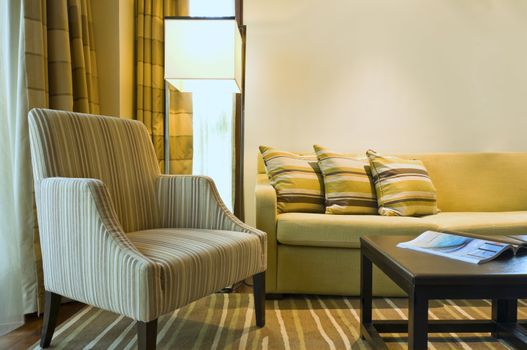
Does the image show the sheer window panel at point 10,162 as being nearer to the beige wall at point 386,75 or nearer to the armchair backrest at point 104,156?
the armchair backrest at point 104,156

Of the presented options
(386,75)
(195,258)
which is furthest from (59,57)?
(386,75)

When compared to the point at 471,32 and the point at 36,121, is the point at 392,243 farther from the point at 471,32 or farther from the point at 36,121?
the point at 471,32

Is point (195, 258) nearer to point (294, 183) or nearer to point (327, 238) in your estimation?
point (327, 238)

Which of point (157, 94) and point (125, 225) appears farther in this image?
point (157, 94)

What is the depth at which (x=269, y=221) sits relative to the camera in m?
2.04

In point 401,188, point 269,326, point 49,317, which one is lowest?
point 269,326

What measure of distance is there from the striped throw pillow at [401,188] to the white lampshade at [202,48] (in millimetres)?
1015

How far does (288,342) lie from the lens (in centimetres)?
157

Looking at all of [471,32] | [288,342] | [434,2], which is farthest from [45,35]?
[471,32]

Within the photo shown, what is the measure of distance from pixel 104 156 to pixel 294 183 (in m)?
1.05

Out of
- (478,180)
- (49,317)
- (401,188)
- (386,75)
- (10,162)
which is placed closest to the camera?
(49,317)

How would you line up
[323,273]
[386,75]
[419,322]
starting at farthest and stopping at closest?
1. [386,75]
2. [323,273]
3. [419,322]

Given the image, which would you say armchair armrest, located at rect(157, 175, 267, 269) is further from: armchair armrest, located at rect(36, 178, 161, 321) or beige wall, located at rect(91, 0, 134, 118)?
beige wall, located at rect(91, 0, 134, 118)

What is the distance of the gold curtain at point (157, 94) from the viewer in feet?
8.73
